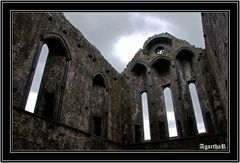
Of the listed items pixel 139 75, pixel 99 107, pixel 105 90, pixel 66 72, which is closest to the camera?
pixel 66 72

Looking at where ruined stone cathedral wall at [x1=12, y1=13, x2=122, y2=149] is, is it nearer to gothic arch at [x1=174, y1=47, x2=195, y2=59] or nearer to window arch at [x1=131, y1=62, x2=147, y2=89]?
window arch at [x1=131, y1=62, x2=147, y2=89]

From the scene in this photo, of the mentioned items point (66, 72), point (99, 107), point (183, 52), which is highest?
point (183, 52)

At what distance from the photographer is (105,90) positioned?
36.5 feet

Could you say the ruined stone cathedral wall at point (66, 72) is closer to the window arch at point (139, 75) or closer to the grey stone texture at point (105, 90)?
the grey stone texture at point (105, 90)

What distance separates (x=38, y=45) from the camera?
711cm

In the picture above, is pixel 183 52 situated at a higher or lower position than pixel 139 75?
higher

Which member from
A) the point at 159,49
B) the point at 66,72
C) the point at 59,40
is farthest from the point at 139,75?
the point at 59,40

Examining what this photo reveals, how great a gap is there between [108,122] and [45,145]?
15.0 ft

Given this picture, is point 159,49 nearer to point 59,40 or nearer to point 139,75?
point 139,75

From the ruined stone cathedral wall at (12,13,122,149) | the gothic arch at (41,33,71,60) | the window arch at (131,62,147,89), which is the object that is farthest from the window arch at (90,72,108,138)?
the window arch at (131,62,147,89)

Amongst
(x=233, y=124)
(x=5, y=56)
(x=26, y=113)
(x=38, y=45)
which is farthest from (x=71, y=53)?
(x=233, y=124)

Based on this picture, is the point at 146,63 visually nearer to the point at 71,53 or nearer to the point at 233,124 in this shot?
the point at 71,53

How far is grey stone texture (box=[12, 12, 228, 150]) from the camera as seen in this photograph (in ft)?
20.5

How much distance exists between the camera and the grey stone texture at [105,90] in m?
6.24
